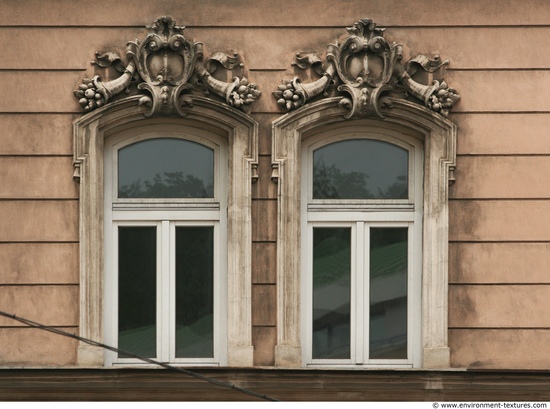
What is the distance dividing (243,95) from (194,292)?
2056mm

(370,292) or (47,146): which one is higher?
(47,146)

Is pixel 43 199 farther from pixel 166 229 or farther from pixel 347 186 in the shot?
pixel 347 186

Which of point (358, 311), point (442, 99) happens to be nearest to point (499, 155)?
point (442, 99)

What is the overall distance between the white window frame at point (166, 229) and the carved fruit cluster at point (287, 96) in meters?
0.75

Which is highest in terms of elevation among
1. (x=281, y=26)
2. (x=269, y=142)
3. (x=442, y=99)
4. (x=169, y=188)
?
(x=281, y=26)

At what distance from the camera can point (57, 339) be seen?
12242 mm

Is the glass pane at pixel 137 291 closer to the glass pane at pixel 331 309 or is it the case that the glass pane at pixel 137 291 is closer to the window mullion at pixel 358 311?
the glass pane at pixel 331 309

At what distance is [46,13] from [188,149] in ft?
6.45

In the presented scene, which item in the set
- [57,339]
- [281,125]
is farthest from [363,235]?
[57,339]

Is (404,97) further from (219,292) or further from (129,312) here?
(129,312)

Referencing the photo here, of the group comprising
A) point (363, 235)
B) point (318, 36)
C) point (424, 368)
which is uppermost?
point (318, 36)

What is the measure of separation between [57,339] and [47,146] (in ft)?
6.29

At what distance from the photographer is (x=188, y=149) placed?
1268 centimetres

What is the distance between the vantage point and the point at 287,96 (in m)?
12.3
